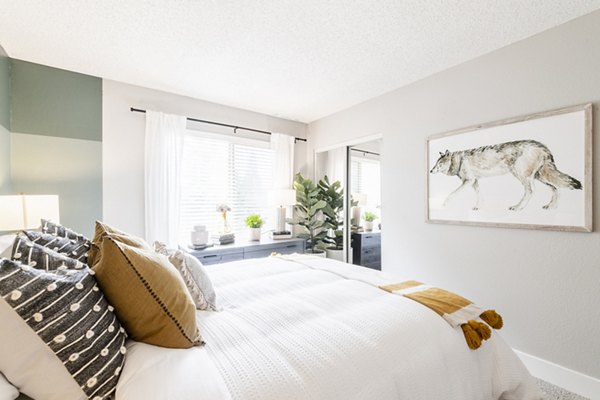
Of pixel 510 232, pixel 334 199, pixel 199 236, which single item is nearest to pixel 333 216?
pixel 334 199

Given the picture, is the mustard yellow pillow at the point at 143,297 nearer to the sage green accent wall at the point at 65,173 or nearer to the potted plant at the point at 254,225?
the sage green accent wall at the point at 65,173

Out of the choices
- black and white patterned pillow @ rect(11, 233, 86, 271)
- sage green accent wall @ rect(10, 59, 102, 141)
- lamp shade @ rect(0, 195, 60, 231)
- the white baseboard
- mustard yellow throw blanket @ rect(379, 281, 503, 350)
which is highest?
sage green accent wall @ rect(10, 59, 102, 141)

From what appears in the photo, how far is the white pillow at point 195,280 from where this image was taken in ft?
4.34

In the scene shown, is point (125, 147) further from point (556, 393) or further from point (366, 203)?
point (556, 393)

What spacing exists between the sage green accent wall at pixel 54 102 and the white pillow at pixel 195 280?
220cm

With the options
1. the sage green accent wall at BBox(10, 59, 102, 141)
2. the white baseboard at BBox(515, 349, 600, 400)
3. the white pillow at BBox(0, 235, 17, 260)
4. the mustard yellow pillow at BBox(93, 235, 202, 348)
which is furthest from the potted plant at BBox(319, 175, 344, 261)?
the white pillow at BBox(0, 235, 17, 260)

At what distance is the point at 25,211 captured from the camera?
73.8 inches

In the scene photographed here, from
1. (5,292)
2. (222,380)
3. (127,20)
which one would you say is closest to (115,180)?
(127,20)

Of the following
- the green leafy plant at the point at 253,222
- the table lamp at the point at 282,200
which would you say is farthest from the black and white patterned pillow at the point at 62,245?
the table lamp at the point at 282,200

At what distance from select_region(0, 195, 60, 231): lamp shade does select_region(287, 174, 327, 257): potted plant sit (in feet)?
8.61

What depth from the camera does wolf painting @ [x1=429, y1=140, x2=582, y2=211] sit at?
1.93 m

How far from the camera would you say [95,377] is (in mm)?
725

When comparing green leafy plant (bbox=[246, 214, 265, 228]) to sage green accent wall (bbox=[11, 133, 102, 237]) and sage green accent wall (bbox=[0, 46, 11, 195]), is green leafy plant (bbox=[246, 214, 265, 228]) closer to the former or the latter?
sage green accent wall (bbox=[11, 133, 102, 237])

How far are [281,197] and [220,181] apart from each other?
86cm
